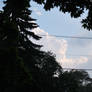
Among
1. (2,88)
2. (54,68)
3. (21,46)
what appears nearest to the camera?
(2,88)

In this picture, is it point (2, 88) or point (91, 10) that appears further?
point (2, 88)

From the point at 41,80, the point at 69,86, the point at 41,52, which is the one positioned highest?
the point at 41,52

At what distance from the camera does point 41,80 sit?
139ft

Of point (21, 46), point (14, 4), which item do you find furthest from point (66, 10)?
point (21, 46)

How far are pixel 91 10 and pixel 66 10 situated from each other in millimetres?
460

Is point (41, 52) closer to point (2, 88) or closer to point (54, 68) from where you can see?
point (2, 88)

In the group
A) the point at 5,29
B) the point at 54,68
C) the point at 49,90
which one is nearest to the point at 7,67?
the point at 5,29

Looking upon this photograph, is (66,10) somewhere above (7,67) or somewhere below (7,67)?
above

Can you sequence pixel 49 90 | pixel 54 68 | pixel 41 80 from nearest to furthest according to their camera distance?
pixel 41 80 → pixel 49 90 → pixel 54 68

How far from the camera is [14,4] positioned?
→ 570 centimetres

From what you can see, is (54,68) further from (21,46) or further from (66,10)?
(66,10)

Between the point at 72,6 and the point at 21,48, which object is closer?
the point at 72,6

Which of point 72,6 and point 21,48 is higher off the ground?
point 72,6

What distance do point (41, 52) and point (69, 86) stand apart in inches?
866
